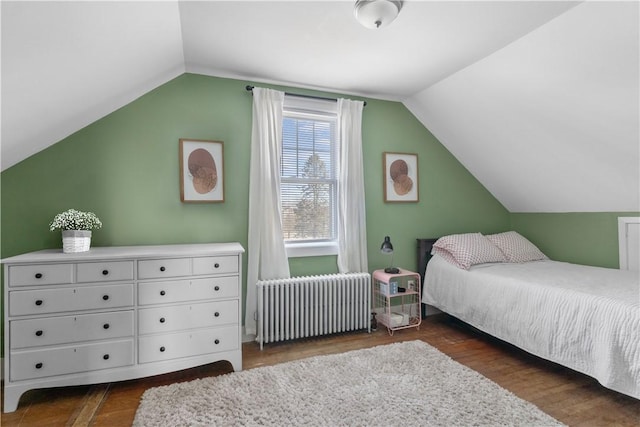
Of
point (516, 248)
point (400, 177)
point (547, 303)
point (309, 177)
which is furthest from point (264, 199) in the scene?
point (516, 248)

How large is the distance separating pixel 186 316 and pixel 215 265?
16.0 inches

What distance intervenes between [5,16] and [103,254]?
1.37 metres

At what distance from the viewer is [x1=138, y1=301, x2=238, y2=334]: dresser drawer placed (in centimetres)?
223

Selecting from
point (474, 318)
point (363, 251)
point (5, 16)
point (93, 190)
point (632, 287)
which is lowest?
point (474, 318)

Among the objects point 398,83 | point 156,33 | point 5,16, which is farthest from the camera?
point 398,83

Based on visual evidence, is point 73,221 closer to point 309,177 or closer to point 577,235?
point 309,177

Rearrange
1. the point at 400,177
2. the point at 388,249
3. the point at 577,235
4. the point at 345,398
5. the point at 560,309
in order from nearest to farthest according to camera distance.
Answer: the point at 345,398
the point at 560,309
the point at 388,249
the point at 577,235
the point at 400,177

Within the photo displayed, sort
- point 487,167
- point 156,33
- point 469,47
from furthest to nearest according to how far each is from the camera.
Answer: point 487,167 < point 469,47 < point 156,33

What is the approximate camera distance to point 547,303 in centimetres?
239

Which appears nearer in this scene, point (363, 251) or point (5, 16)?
point (5, 16)

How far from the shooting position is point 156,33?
2113 mm

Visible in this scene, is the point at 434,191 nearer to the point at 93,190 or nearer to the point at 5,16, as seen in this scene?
the point at 93,190

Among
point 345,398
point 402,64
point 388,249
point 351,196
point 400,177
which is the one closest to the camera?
point 345,398

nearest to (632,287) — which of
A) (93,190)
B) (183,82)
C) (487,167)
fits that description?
(487,167)
